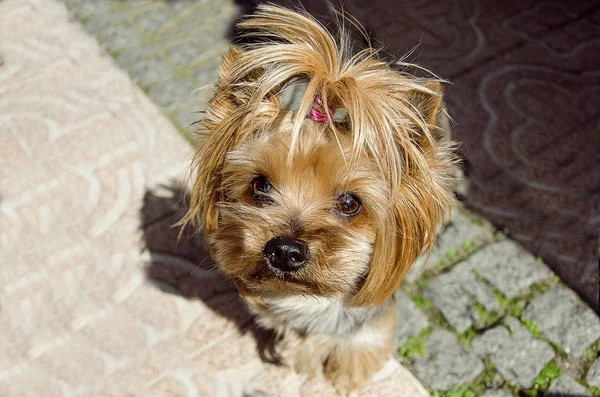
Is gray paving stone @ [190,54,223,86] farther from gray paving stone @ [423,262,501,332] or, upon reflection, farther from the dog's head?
gray paving stone @ [423,262,501,332]

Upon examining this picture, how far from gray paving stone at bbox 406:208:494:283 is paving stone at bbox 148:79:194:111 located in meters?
2.33

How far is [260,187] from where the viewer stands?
101 inches

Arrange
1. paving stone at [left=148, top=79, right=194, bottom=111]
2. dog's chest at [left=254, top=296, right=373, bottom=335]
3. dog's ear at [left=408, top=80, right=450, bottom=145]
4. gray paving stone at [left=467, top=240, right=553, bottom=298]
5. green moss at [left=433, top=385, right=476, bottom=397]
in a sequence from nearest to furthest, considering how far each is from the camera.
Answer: dog's ear at [left=408, top=80, right=450, bottom=145] → dog's chest at [left=254, top=296, right=373, bottom=335] → green moss at [left=433, top=385, right=476, bottom=397] → gray paving stone at [left=467, top=240, right=553, bottom=298] → paving stone at [left=148, top=79, right=194, bottom=111]

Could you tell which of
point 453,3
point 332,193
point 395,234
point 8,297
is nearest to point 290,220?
point 332,193

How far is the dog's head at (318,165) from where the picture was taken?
218cm

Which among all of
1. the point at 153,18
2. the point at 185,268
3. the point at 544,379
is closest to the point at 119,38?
the point at 153,18

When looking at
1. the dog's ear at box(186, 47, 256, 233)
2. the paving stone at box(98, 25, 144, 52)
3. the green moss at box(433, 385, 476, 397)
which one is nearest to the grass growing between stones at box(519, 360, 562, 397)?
the green moss at box(433, 385, 476, 397)

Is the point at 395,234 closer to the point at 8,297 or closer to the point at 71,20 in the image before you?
the point at 8,297

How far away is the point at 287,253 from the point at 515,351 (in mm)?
1844

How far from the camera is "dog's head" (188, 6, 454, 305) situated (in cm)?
218

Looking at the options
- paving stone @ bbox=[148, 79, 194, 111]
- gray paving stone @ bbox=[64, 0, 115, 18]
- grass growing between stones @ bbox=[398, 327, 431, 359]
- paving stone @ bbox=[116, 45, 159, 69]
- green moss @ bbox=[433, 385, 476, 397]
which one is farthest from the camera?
gray paving stone @ bbox=[64, 0, 115, 18]

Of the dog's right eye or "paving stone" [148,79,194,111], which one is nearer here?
the dog's right eye

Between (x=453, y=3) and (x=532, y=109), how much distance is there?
1.51 m

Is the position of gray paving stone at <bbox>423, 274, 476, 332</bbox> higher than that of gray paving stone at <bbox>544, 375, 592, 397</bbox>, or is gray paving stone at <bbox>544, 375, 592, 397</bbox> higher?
gray paving stone at <bbox>423, 274, 476, 332</bbox>
